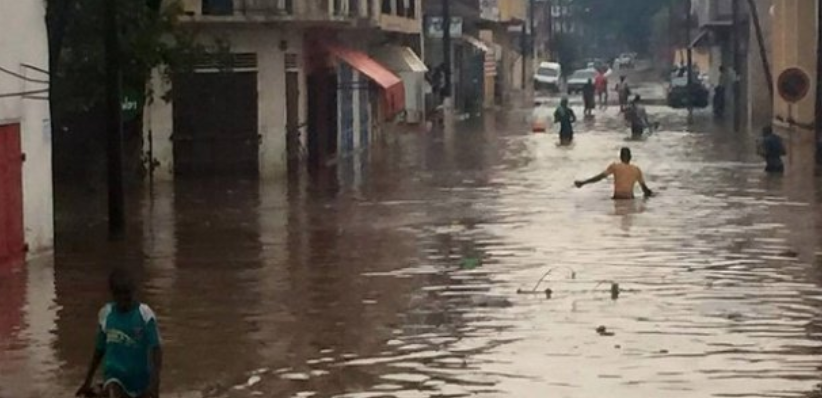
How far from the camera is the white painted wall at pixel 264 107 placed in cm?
4144

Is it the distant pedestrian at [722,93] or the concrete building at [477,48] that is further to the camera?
the concrete building at [477,48]

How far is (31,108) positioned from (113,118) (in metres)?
2.47

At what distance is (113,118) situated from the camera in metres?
26.5

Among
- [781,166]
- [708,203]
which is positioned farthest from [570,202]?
[781,166]

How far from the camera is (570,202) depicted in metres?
32.3

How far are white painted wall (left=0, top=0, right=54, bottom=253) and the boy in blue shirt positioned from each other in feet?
37.5

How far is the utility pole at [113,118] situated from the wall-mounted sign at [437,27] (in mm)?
52482

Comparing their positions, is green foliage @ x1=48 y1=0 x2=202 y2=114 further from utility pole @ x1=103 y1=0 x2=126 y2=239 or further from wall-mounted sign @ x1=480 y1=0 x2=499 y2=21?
wall-mounted sign @ x1=480 y1=0 x2=499 y2=21

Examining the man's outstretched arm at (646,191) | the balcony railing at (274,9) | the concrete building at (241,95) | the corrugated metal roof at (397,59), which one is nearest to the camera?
the man's outstretched arm at (646,191)

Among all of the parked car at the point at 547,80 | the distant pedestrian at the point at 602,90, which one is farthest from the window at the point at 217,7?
the parked car at the point at 547,80

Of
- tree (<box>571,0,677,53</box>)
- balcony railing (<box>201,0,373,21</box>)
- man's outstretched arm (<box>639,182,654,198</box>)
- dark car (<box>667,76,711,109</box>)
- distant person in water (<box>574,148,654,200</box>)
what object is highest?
tree (<box>571,0,677,53</box>)

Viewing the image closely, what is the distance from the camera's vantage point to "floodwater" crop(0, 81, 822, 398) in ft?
48.7

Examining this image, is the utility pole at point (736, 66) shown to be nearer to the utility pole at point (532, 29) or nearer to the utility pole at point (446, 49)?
the utility pole at point (446, 49)

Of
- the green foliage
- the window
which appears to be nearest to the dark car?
the window
